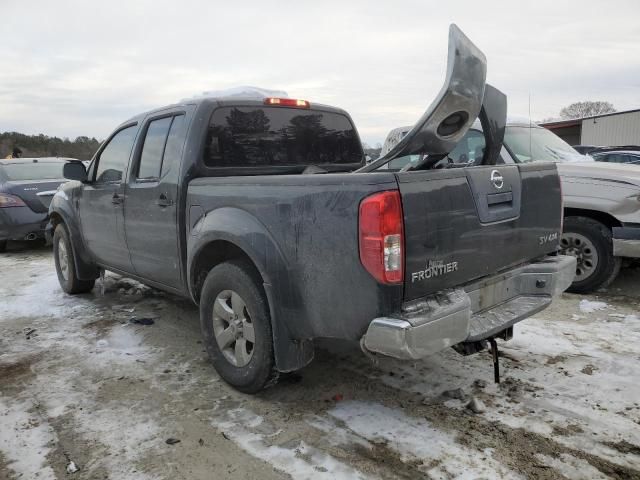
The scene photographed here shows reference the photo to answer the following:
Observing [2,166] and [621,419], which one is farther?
[2,166]

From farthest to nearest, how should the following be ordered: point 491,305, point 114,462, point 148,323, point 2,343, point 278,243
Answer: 1. point 148,323
2. point 2,343
3. point 491,305
4. point 278,243
5. point 114,462

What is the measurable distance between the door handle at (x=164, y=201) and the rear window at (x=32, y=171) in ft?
22.8

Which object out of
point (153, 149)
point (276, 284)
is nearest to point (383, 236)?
point (276, 284)

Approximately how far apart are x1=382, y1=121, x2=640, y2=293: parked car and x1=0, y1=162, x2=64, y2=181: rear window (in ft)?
25.3

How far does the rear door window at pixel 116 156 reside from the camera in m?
4.73

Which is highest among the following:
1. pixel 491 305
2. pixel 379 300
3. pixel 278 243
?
pixel 278 243

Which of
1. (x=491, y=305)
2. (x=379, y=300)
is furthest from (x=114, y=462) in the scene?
(x=491, y=305)

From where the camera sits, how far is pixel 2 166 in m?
9.64

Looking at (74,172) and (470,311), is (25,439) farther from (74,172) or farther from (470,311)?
(74,172)

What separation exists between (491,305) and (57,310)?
4.57 meters

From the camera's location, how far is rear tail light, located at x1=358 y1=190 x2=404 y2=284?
2498 mm

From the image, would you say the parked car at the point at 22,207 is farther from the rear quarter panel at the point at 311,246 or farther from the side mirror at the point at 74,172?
the rear quarter panel at the point at 311,246

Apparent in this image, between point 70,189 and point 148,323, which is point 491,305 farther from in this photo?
point 70,189

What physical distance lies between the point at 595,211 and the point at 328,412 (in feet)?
13.2
